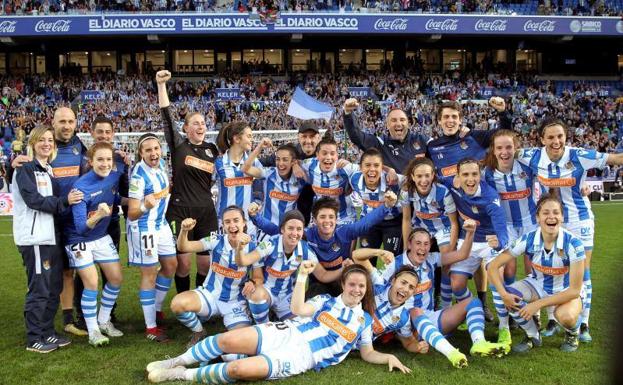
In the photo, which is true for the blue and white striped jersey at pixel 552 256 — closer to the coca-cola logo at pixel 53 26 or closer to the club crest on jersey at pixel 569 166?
the club crest on jersey at pixel 569 166

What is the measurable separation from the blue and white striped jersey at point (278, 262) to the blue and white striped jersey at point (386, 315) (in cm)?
62

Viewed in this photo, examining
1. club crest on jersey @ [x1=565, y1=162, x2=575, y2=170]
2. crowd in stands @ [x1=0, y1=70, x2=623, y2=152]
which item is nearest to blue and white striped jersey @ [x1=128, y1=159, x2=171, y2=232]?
club crest on jersey @ [x1=565, y1=162, x2=575, y2=170]

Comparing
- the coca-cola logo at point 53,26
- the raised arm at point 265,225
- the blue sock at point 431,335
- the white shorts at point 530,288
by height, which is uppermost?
the coca-cola logo at point 53,26

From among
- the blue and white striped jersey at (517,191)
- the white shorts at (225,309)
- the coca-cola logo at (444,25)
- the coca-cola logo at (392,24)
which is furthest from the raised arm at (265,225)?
the coca-cola logo at (444,25)

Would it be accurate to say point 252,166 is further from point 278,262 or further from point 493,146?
point 493,146

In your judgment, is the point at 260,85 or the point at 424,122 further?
the point at 260,85

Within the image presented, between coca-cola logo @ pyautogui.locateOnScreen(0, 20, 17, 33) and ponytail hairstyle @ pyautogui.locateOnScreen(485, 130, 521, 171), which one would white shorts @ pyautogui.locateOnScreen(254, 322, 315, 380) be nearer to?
ponytail hairstyle @ pyautogui.locateOnScreen(485, 130, 521, 171)

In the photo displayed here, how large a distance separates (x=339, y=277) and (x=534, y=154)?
2.16m

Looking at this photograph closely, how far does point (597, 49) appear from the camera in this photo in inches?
1377

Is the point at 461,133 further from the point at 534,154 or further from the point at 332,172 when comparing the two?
the point at 332,172

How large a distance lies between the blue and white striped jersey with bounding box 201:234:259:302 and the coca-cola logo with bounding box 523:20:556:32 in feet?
94.6

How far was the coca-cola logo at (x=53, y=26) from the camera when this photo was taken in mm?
28062

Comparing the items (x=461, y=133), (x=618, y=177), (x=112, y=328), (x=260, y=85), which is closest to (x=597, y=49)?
(x=618, y=177)

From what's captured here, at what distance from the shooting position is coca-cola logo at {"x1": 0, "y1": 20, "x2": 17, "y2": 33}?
2805 cm
